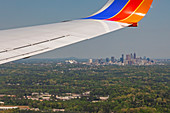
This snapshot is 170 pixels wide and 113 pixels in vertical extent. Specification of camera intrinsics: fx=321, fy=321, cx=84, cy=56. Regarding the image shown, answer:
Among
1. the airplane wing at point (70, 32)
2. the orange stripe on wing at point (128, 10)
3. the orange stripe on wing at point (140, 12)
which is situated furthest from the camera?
the orange stripe on wing at point (128, 10)

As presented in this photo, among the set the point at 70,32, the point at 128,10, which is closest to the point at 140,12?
the point at 128,10

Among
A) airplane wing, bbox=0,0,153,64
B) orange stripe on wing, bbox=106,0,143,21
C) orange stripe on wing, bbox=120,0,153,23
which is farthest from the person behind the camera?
orange stripe on wing, bbox=106,0,143,21

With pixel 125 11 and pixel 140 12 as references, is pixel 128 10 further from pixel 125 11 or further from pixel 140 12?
pixel 140 12

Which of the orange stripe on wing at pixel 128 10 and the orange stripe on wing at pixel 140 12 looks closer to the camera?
the orange stripe on wing at pixel 140 12

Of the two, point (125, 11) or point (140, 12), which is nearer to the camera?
point (140, 12)

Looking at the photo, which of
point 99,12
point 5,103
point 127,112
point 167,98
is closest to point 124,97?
point 167,98

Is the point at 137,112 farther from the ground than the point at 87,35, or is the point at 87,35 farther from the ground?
the point at 87,35

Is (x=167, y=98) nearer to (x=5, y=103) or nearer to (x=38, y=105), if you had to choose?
(x=38, y=105)
